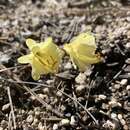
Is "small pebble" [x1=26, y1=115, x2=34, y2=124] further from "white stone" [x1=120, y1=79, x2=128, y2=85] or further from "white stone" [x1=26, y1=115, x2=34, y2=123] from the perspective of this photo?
"white stone" [x1=120, y1=79, x2=128, y2=85]

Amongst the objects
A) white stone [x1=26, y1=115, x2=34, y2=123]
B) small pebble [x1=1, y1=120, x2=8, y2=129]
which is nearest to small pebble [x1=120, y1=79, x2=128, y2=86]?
white stone [x1=26, y1=115, x2=34, y2=123]

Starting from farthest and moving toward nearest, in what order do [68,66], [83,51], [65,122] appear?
[68,66]
[83,51]
[65,122]

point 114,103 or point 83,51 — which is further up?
point 83,51

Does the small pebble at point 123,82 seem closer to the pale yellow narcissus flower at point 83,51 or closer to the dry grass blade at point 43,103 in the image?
the pale yellow narcissus flower at point 83,51

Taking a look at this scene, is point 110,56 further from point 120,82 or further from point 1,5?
point 1,5

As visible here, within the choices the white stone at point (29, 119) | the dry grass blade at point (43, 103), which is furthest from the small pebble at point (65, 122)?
the white stone at point (29, 119)

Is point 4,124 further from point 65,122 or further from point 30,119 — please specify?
point 65,122

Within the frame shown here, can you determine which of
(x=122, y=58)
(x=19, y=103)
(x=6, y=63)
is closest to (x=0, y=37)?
(x=6, y=63)

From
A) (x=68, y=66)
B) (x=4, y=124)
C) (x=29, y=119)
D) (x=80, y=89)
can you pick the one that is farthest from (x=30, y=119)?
(x=68, y=66)
